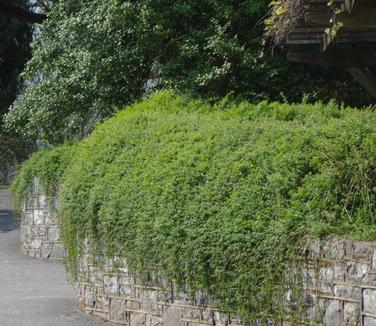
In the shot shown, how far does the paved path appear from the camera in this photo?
32.2 feet

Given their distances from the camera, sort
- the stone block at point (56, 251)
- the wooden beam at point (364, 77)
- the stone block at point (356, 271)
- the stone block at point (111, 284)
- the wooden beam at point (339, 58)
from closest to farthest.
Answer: the stone block at point (356, 271)
the stone block at point (111, 284)
the wooden beam at point (339, 58)
the wooden beam at point (364, 77)
the stone block at point (56, 251)

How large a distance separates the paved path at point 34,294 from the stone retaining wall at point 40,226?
0.24 metres

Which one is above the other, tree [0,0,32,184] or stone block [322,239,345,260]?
tree [0,0,32,184]

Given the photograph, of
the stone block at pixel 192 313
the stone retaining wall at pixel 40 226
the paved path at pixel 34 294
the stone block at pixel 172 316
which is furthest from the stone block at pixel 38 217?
the stone block at pixel 192 313

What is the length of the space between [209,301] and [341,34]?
13.5 feet

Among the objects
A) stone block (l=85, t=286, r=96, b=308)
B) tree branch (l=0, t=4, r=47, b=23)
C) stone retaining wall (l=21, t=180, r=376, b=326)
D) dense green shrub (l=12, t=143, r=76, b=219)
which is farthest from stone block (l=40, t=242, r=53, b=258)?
tree branch (l=0, t=4, r=47, b=23)

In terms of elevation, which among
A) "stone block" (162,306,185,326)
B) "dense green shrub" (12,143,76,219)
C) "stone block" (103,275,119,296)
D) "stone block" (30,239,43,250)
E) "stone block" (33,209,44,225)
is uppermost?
"dense green shrub" (12,143,76,219)

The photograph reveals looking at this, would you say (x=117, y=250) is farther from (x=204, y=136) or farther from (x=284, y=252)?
(x=284, y=252)

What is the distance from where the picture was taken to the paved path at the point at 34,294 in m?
9.83

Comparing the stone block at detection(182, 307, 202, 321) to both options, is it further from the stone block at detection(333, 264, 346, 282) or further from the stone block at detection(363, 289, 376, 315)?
the stone block at detection(363, 289, 376, 315)

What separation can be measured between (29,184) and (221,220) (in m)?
8.93

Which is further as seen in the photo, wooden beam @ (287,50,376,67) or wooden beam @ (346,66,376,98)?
wooden beam @ (346,66,376,98)

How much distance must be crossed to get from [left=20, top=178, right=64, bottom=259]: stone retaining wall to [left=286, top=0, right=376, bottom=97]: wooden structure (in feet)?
16.7

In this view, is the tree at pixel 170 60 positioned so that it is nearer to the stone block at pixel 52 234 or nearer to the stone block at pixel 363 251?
the stone block at pixel 52 234
